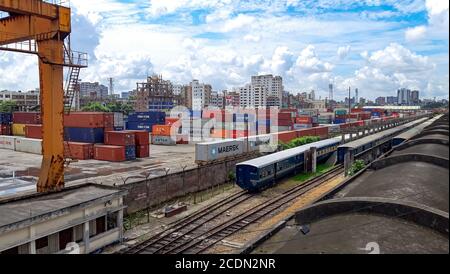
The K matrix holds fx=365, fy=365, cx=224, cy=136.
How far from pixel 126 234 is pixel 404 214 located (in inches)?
617

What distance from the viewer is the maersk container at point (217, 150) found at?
1337 inches

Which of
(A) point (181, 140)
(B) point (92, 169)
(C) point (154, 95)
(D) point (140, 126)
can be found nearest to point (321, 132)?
(A) point (181, 140)

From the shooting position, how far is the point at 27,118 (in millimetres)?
60688

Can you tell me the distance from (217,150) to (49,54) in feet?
62.4

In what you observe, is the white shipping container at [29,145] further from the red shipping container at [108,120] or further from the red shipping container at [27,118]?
the red shipping container at [27,118]

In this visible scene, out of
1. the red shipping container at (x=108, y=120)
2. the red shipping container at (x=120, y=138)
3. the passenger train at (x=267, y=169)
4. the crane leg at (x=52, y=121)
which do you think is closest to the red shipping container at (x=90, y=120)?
the red shipping container at (x=108, y=120)

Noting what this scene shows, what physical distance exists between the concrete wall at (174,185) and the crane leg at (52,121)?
14.6ft

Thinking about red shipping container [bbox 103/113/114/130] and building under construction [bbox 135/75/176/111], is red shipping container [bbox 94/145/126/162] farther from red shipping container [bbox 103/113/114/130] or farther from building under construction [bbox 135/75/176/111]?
building under construction [bbox 135/75/176/111]

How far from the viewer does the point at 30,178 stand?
31.2 meters

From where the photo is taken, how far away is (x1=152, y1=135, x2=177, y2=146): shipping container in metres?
57.8

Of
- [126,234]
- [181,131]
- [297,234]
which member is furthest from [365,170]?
[181,131]

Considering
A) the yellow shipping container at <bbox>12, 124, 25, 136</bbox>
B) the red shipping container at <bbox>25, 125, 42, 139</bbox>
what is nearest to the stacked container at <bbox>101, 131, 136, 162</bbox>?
the red shipping container at <bbox>25, 125, 42, 139</bbox>

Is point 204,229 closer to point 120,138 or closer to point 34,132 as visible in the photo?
point 120,138
